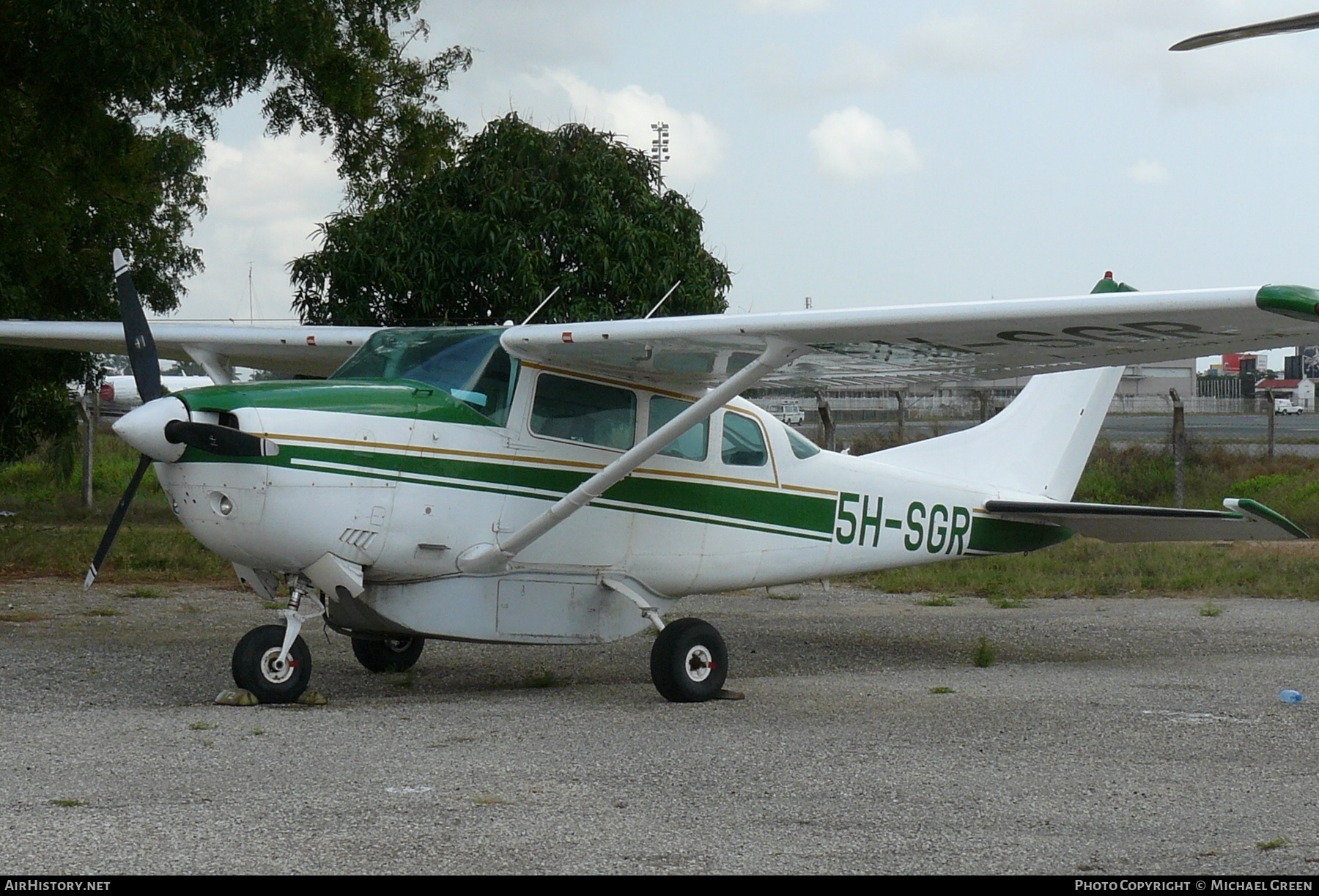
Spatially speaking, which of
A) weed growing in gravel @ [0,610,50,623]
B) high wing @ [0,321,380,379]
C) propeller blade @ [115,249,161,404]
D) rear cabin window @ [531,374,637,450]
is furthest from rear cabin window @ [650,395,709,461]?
weed growing in gravel @ [0,610,50,623]

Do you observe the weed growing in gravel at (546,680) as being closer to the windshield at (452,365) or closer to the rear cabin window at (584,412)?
the rear cabin window at (584,412)

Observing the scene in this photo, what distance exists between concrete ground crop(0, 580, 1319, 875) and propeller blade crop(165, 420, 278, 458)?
1.35 m

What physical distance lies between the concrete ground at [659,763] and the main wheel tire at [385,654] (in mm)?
141

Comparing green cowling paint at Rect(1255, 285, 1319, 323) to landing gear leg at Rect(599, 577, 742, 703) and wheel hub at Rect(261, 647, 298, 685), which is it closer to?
landing gear leg at Rect(599, 577, 742, 703)

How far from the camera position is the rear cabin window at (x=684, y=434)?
29.4 feet

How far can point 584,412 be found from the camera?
28.3 feet

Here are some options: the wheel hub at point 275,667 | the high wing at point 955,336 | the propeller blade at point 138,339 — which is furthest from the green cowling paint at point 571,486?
the wheel hub at point 275,667

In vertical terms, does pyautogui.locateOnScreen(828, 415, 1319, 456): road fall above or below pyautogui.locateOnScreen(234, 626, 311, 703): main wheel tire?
above

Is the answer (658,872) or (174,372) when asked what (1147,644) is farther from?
(174,372)

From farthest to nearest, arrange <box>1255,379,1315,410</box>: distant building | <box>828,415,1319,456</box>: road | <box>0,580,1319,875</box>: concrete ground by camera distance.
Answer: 1. <box>1255,379,1315,410</box>: distant building
2. <box>828,415,1319,456</box>: road
3. <box>0,580,1319,875</box>: concrete ground

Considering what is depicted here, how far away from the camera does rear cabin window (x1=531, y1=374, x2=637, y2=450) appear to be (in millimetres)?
8398

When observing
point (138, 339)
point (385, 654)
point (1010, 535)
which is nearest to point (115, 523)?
point (138, 339)

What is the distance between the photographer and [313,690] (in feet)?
26.7
